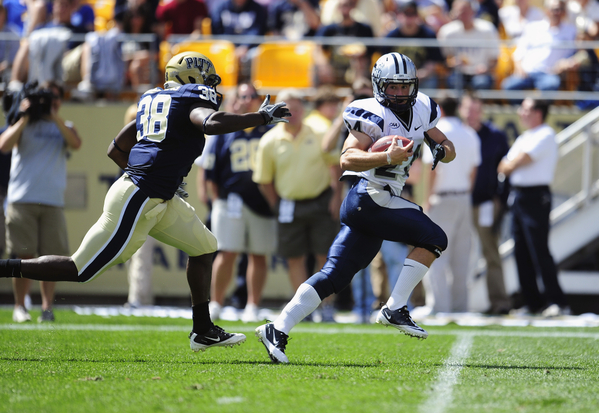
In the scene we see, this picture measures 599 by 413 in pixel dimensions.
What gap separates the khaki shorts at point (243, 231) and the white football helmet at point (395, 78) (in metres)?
3.28

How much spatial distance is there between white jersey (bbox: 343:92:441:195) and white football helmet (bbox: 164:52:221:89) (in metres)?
0.92

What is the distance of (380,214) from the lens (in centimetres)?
467

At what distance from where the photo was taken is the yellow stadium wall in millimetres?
9758

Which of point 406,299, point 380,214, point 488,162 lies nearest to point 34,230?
point 380,214

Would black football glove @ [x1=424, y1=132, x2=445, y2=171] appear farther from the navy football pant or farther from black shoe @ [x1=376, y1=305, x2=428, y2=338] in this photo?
black shoe @ [x1=376, y1=305, x2=428, y2=338]

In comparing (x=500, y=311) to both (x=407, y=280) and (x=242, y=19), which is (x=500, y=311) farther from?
(x=242, y=19)

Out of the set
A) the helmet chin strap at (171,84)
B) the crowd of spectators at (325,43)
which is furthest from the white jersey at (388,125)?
the crowd of spectators at (325,43)

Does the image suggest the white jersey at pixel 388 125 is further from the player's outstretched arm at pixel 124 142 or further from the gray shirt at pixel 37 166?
the gray shirt at pixel 37 166

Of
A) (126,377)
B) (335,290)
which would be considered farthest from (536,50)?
(126,377)

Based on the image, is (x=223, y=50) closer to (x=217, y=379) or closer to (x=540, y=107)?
(x=540, y=107)

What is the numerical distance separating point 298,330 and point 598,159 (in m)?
4.40

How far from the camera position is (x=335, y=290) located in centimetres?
470

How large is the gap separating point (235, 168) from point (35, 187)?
195cm

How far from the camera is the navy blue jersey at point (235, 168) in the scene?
25.9 ft
